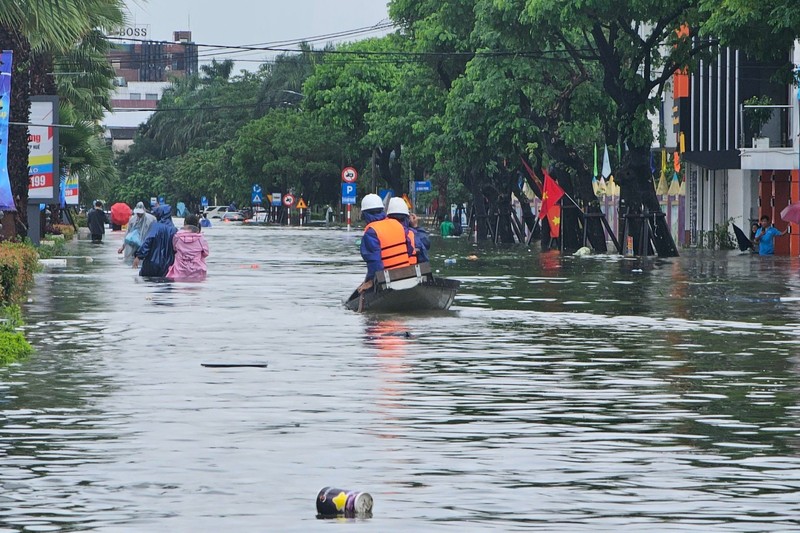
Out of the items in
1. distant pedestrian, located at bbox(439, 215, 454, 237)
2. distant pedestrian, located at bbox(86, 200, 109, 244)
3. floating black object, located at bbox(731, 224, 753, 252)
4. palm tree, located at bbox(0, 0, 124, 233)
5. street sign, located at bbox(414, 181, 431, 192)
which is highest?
palm tree, located at bbox(0, 0, 124, 233)

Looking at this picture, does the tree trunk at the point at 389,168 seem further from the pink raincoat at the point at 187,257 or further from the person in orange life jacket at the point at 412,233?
the person in orange life jacket at the point at 412,233

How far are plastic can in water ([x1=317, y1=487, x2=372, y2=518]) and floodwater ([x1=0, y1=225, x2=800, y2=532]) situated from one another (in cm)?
9

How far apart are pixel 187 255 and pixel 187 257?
0.05 metres

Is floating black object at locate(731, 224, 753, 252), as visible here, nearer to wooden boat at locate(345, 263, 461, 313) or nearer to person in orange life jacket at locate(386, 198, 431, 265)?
wooden boat at locate(345, 263, 461, 313)

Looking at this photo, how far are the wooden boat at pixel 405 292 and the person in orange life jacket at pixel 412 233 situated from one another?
0.22 m

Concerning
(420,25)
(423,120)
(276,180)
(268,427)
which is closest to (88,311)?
(268,427)

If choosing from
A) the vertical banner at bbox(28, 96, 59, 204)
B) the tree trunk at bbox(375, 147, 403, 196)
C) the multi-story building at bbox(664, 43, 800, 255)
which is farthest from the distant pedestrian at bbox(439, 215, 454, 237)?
the vertical banner at bbox(28, 96, 59, 204)

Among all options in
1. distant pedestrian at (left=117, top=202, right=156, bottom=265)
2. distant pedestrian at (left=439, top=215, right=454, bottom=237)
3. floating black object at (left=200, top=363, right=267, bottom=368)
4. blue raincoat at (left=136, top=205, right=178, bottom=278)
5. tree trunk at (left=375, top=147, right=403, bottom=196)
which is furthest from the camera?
tree trunk at (left=375, top=147, right=403, bottom=196)

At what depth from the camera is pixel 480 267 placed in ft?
147

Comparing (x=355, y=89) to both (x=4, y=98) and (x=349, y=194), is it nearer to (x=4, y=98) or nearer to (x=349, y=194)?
(x=349, y=194)

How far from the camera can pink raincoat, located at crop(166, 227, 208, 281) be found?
35.9m

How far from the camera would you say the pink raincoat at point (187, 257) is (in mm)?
35938

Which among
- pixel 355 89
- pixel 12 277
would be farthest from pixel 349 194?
pixel 12 277

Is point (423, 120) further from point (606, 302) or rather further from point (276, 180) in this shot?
point (276, 180)
